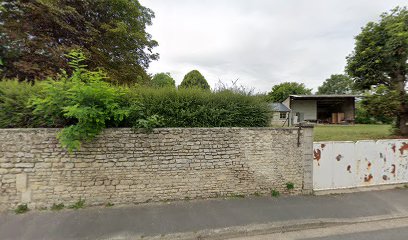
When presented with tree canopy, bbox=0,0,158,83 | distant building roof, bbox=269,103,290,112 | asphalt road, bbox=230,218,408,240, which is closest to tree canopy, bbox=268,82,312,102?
distant building roof, bbox=269,103,290,112

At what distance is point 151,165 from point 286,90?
43.1 m

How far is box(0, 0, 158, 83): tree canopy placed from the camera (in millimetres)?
8062

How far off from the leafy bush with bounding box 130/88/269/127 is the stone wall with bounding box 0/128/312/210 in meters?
0.32

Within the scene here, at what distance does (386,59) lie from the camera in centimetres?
780

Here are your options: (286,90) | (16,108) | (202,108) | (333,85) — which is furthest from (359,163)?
(333,85)

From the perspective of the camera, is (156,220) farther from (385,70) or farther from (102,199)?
(385,70)

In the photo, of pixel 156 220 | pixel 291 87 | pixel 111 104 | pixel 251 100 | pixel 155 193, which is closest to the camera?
pixel 156 220

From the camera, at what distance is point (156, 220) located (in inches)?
148

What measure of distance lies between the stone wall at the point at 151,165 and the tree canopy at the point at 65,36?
193 inches

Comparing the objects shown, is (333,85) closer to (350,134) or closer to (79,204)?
(350,134)

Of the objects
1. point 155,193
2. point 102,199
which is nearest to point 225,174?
point 155,193

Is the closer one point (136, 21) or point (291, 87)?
point (136, 21)

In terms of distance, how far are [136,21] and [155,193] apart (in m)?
10.1

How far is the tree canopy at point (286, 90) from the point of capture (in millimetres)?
41125
